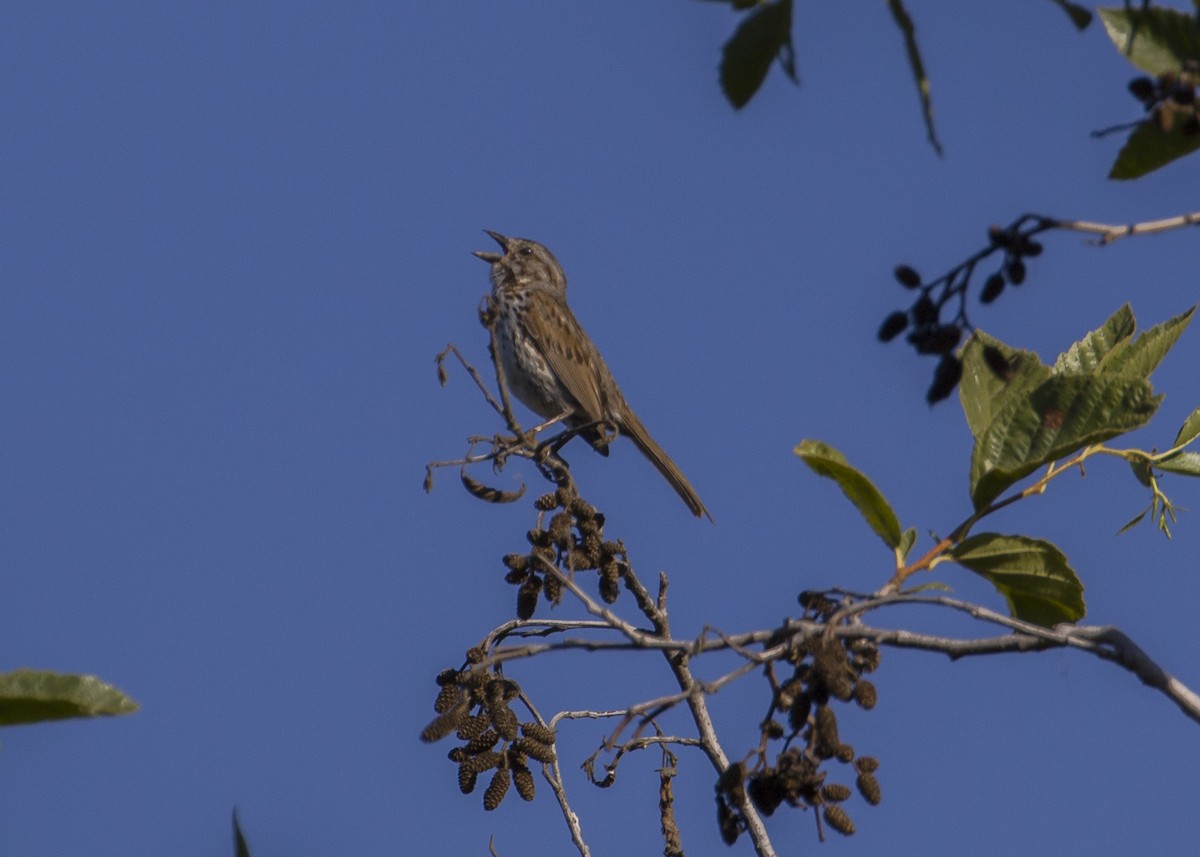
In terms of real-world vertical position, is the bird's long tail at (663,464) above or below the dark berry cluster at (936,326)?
above

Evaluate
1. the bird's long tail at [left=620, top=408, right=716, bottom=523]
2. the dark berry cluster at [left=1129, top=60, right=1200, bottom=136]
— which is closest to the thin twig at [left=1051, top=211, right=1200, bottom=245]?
the dark berry cluster at [left=1129, top=60, right=1200, bottom=136]

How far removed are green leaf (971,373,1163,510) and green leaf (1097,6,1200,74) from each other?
0.82 meters

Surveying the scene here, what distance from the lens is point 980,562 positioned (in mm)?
3055

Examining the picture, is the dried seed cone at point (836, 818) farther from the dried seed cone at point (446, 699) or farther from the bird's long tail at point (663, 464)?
the bird's long tail at point (663, 464)

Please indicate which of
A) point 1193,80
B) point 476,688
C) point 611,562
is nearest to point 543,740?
point 476,688

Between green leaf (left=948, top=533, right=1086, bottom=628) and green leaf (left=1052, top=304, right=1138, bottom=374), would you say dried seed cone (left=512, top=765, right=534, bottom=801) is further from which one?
green leaf (left=1052, top=304, right=1138, bottom=374)

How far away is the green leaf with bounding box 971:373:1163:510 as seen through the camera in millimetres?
2838

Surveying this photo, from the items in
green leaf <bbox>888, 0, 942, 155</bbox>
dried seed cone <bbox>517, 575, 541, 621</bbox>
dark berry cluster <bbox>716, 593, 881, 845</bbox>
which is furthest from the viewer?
dried seed cone <bbox>517, 575, 541, 621</bbox>

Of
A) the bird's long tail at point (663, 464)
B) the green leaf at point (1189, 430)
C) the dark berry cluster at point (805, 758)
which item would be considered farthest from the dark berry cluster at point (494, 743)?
the bird's long tail at point (663, 464)

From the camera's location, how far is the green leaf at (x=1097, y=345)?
128 inches

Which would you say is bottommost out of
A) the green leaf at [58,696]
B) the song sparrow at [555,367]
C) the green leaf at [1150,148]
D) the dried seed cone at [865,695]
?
the dried seed cone at [865,695]

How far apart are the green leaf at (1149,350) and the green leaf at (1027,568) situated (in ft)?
1.38

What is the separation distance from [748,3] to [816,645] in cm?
103

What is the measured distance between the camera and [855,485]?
303 centimetres
